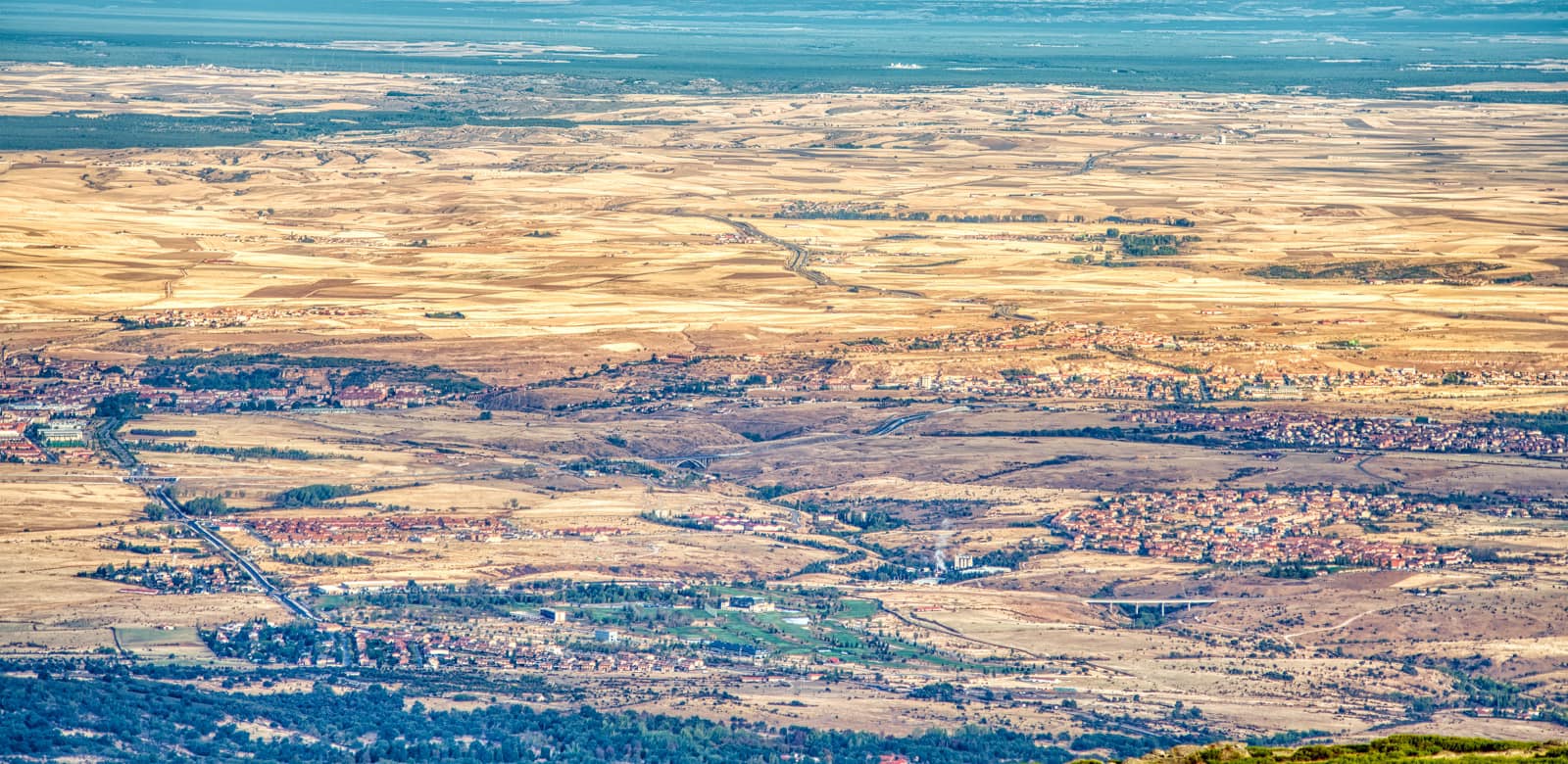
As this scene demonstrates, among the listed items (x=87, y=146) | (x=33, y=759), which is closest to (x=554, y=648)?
(x=33, y=759)

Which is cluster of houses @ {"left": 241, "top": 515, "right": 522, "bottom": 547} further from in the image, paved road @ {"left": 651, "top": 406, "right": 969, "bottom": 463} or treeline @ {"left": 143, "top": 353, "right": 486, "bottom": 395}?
treeline @ {"left": 143, "top": 353, "right": 486, "bottom": 395}

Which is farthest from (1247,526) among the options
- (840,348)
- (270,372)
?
(270,372)

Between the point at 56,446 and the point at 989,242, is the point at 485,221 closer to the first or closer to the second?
the point at 989,242

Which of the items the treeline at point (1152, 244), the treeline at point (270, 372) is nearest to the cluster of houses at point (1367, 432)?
the treeline at point (270, 372)

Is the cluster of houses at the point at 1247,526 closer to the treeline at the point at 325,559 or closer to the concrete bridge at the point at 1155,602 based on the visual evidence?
the concrete bridge at the point at 1155,602

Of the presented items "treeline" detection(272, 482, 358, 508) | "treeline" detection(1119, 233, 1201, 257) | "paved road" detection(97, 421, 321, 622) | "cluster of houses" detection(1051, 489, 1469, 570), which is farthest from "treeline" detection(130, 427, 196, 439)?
"treeline" detection(1119, 233, 1201, 257)

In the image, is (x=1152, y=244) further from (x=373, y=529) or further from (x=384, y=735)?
(x=384, y=735)
